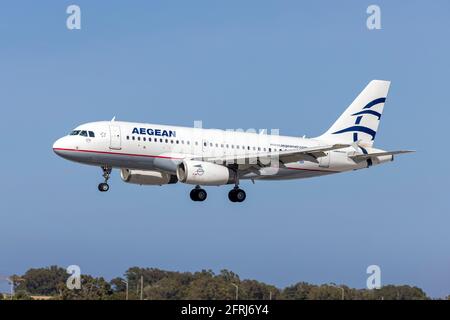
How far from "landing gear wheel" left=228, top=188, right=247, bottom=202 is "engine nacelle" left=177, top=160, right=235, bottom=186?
3.59 m

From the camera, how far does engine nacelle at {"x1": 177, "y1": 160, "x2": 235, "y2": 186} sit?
230 ft

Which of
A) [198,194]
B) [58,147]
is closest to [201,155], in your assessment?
[198,194]

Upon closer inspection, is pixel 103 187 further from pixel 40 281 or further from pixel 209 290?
pixel 40 281

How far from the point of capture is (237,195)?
75.2 meters

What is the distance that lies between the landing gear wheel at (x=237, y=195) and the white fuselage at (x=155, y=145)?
4.12ft

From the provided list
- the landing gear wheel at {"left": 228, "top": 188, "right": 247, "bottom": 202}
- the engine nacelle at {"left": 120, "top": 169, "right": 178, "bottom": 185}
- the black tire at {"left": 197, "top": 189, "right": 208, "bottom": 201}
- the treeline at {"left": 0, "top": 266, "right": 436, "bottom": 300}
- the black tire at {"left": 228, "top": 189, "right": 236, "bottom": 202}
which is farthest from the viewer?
the engine nacelle at {"left": 120, "top": 169, "right": 178, "bottom": 185}

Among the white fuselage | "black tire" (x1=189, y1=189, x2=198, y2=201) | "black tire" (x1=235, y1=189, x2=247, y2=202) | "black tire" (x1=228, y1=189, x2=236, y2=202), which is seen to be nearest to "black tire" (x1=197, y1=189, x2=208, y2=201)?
"black tire" (x1=189, y1=189, x2=198, y2=201)

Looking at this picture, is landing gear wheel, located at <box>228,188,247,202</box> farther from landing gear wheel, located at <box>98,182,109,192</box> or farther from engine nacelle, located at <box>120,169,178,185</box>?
landing gear wheel, located at <box>98,182,109,192</box>

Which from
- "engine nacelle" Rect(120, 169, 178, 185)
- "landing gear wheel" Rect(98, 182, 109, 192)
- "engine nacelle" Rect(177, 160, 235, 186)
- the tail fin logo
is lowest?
"landing gear wheel" Rect(98, 182, 109, 192)

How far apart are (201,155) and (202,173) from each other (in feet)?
6.98
